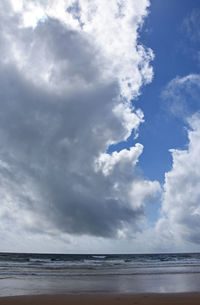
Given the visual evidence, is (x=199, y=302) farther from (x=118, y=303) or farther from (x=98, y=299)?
(x=98, y=299)

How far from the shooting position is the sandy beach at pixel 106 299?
12.0 metres

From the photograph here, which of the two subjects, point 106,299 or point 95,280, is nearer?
point 106,299

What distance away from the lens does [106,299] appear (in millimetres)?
12844

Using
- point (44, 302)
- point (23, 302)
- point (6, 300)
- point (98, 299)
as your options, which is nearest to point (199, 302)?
point (98, 299)

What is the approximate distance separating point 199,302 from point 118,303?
400 centimetres

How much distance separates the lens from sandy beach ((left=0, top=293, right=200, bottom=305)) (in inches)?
474

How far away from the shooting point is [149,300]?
12703mm

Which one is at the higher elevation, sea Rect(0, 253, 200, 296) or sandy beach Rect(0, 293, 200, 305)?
sea Rect(0, 253, 200, 296)

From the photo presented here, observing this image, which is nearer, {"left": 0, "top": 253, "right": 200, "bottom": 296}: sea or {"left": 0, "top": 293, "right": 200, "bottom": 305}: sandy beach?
{"left": 0, "top": 293, "right": 200, "bottom": 305}: sandy beach

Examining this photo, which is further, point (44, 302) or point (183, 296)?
point (183, 296)

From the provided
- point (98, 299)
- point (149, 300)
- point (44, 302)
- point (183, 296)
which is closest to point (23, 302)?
point (44, 302)

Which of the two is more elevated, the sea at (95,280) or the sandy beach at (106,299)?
the sea at (95,280)

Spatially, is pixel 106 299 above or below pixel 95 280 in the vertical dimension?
below

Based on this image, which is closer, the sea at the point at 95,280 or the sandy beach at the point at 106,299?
the sandy beach at the point at 106,299
